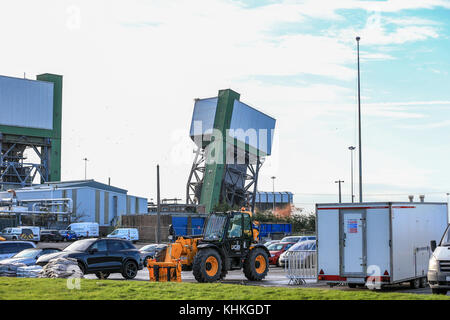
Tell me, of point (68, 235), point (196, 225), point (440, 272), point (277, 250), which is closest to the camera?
point (440, 272)

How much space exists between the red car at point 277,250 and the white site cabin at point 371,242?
50.3 feet

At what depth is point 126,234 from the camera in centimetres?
6138

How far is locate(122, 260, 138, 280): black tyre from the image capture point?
2534cm

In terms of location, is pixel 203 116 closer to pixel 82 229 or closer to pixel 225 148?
pixel 225 148

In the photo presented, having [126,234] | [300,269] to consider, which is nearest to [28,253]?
[300,269]

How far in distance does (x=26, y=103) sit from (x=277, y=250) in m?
60.9

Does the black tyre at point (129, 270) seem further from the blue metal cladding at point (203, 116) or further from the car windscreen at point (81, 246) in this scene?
the blue metal cladding at point (203, 116)

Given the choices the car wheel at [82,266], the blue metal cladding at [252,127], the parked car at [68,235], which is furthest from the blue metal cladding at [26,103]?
the car wheel at [82,266]

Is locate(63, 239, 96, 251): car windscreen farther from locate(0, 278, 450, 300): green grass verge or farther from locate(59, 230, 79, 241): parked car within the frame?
locate(59, 230, 79, 241): parked car

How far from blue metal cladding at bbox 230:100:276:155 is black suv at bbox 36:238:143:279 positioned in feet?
155

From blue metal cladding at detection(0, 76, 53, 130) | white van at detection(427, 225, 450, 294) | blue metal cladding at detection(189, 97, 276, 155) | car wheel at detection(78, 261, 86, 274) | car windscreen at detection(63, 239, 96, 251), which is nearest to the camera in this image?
white van at detection(427, 225, 450, 294)

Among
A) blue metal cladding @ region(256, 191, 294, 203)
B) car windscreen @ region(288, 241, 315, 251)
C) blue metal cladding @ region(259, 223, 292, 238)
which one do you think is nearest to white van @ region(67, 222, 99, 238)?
blue metal cladding @ region(259, 223, 292, 238)
